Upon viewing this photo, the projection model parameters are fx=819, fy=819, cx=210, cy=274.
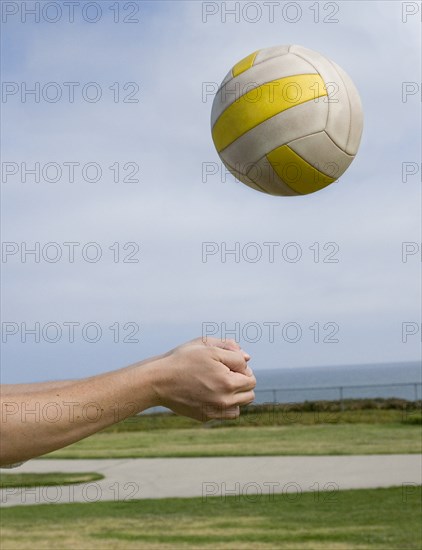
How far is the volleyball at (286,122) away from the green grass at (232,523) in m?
5.82

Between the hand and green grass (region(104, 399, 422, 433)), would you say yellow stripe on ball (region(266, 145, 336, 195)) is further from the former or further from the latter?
green grass (region(104, 399, 422, 433))

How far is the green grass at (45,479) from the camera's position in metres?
15.0

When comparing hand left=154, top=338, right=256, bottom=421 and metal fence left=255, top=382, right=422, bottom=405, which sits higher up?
hand left=154, top=338, right=256, bottom=421

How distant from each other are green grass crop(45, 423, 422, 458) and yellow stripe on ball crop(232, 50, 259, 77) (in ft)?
45.8

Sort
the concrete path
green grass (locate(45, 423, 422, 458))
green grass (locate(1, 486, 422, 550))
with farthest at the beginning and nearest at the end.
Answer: green grass (locate(45, 423, 422, 458)) → the concrete path → green grass (locate(1, 486, 422, 550))

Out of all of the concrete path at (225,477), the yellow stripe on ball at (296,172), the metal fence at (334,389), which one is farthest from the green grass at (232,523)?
the yellow stripe on ball at (296,172)

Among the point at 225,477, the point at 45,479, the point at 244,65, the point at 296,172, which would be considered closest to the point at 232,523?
the point at 225,477

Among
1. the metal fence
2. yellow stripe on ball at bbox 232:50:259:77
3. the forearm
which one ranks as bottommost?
the metal fence

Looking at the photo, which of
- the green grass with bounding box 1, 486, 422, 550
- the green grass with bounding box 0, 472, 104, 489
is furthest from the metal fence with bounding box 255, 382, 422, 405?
the green grass with bounding box 0, 472, 104, 489

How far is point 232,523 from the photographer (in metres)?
10.6

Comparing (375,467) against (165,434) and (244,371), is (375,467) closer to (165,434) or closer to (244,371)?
(165,434)

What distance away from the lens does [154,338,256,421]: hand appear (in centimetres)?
175

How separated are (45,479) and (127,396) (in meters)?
14.6

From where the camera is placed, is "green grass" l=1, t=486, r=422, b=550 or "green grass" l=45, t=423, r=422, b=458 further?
"green grass" l=45, t=423, r=422, b=458
